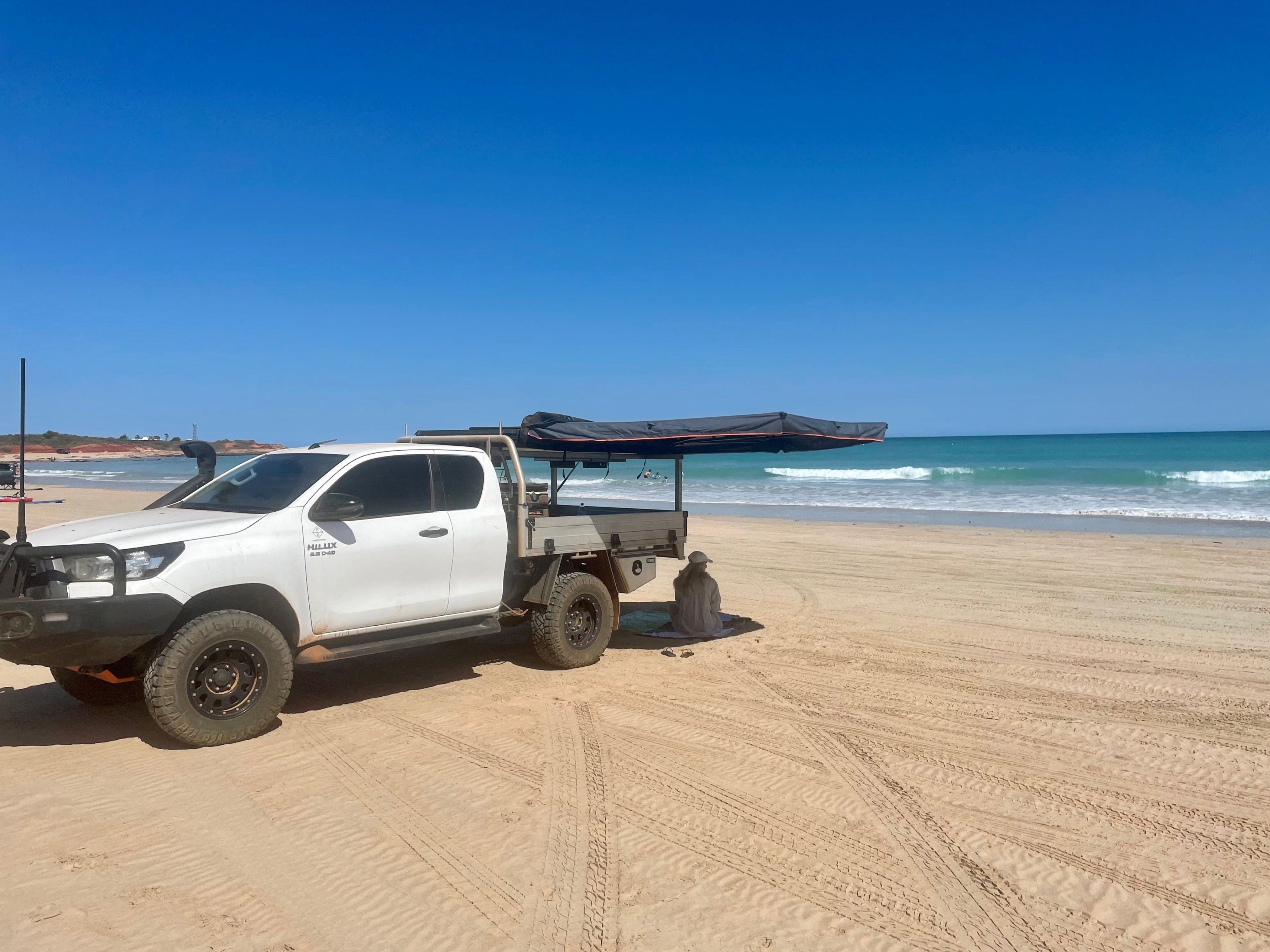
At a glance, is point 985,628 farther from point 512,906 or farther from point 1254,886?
point 512,906

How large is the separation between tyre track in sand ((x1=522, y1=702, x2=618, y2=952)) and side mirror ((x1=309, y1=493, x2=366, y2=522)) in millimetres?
2049

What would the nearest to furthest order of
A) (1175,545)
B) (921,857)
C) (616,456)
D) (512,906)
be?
1. (512,906)
2. (921,857)
3. (616,456)
4. (1175,545)

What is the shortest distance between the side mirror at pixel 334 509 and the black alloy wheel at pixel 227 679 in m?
0.97

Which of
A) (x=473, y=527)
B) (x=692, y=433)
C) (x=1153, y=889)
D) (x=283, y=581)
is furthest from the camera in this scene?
(x=692, y=433)

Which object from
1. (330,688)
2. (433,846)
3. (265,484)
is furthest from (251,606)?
(433,846)

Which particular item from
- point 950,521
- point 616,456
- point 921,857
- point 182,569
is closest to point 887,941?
point 921,857

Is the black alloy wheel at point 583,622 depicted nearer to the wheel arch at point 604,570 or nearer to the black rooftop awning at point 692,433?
the wheel arch at point 604,570

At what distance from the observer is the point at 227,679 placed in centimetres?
545

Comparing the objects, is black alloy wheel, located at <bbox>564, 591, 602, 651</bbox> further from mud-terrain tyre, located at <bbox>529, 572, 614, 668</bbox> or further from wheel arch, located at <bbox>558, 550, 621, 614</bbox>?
wheel arch, located at <bbox>558, 550, 621, 614</bbox>

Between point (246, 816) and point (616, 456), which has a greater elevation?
point (616, 456)

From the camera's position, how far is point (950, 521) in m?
23.6

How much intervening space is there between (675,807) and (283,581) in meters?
2.97

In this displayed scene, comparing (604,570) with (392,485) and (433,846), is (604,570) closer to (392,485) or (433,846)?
(392,485)

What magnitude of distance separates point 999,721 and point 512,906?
4.08 meters
